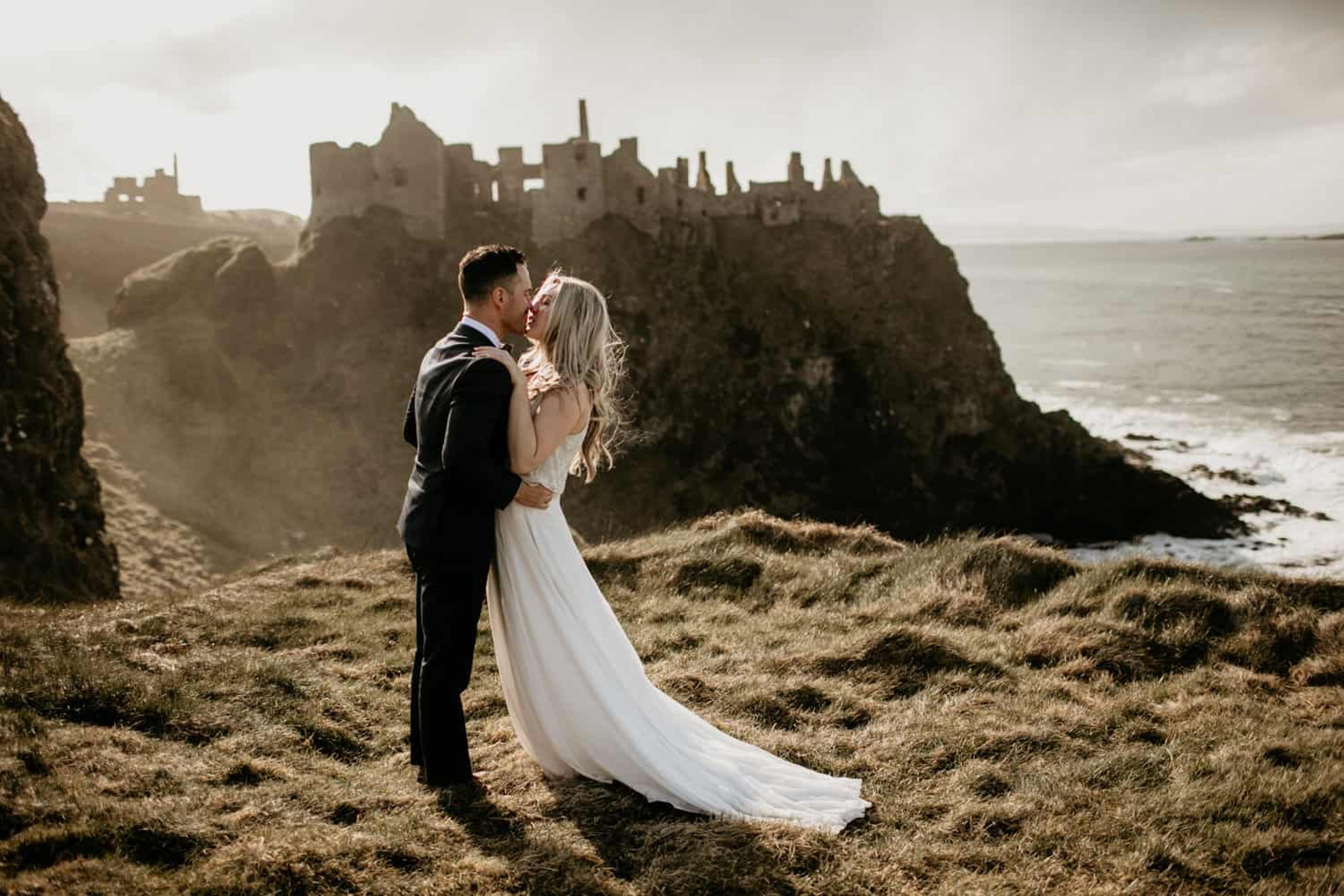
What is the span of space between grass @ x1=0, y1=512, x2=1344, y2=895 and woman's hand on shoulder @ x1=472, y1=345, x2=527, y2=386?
236cm

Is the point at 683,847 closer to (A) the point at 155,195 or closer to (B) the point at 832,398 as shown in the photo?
(B) the point at 832,398

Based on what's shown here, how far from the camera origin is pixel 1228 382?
36500mm

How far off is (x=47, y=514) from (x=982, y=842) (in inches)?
835

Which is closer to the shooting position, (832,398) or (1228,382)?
(1228,382)

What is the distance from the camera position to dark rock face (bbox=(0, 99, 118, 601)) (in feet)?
63.2

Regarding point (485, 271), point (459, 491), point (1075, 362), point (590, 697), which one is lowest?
point (590, 697)

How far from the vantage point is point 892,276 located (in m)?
46.1

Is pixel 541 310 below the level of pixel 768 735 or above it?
above


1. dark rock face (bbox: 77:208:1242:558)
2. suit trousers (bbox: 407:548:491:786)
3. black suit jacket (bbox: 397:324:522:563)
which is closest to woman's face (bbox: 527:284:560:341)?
black suit jacket (bbox: 397:324:522:563)

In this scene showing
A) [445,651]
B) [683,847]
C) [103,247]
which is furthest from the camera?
[103,247]

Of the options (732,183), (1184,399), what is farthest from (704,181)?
(1184,399)

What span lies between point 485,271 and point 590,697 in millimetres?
2479

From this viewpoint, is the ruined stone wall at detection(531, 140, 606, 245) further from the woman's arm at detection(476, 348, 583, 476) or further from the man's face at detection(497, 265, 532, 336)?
the woman's arm at detection(476, 348, 583, 476)

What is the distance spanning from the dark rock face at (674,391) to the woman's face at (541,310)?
28099 mm
